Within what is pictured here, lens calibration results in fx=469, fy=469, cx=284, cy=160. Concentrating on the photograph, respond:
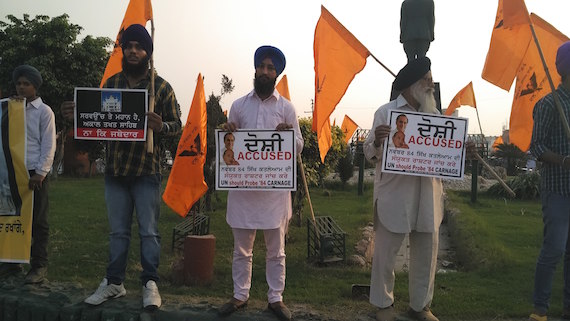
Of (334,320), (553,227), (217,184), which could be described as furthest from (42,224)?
(553,227)

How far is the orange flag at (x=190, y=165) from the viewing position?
5.93m

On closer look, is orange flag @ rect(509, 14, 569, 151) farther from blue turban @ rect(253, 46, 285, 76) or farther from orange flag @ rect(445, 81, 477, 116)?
orange flag @ rect(445, 81, 477, 116)

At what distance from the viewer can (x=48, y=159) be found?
13.5 feet

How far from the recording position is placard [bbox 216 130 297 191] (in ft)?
11.5

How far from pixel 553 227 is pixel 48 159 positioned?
162 inches

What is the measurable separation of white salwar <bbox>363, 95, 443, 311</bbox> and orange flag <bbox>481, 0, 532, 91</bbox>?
42.6 inches

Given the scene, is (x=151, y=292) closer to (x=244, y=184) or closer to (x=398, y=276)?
(x=244, y=184)

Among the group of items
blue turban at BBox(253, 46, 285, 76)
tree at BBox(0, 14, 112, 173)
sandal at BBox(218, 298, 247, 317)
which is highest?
tree at BBox(0, 14, 112, 173)

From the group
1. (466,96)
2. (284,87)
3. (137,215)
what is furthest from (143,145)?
(466,96)

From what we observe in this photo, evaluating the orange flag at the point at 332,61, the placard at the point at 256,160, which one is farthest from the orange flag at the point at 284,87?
the placard at the point at 256,160

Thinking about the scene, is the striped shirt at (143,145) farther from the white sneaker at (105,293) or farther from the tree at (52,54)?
the tree at (52,54)

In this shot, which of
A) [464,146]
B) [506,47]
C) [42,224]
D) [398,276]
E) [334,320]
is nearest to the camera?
[464,146]

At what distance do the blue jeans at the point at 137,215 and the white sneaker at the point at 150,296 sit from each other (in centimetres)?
4

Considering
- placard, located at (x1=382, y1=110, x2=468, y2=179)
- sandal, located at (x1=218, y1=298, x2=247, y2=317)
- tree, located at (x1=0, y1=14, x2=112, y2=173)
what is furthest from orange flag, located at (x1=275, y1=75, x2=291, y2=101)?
tree, located at (x1=0, y1=14, x2=112, y2=173)
